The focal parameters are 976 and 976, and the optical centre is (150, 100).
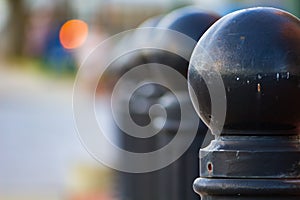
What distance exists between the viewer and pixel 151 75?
5160mm

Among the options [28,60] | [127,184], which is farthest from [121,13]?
[127,184]

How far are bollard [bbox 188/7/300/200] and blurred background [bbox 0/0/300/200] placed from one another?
3.74 m

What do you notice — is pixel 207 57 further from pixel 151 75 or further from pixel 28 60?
pixel 28 60

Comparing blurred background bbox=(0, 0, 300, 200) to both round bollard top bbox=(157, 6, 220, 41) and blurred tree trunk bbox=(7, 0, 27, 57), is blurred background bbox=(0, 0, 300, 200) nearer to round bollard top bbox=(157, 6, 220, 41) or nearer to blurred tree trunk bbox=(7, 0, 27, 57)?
blurred tree trunk bbox=(7, 0, 27, 57)

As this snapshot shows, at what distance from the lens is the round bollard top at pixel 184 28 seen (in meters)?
4.47

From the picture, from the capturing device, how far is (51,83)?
2702cm

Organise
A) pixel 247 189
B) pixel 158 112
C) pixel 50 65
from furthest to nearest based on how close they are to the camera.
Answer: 1. pixel 50 65
2. pixel 158 112
3. pixel 247 189

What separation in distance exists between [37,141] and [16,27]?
21040 millimetres

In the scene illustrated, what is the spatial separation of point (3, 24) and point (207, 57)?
115 ft

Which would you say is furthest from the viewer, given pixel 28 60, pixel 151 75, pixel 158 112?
pixel 28 60

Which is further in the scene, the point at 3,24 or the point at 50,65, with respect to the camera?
the point at 3,24

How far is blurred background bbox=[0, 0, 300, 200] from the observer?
9.83 m

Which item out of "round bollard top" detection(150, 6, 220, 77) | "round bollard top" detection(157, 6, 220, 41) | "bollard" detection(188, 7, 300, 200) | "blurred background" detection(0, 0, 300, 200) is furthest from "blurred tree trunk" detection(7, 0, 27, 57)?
"bollard" detection(188, 7, 300, 200)

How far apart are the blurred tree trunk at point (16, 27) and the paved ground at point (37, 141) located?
29.2ft
